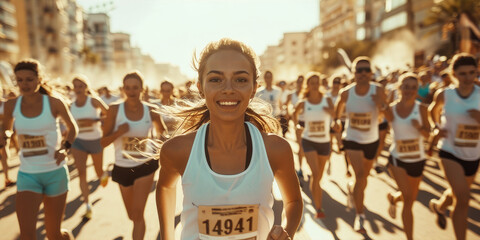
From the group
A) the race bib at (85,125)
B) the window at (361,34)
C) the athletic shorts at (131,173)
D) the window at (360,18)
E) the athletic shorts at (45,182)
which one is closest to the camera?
the athletic shorts at (45,182)

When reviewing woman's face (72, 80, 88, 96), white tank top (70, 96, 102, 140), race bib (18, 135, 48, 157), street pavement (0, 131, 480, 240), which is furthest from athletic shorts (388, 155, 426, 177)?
woman's face (72, 80, 88, 96)

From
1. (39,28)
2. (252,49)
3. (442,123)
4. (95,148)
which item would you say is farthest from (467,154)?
(39,28)

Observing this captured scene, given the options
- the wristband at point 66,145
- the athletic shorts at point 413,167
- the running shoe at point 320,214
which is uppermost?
the wristband at point 66,145

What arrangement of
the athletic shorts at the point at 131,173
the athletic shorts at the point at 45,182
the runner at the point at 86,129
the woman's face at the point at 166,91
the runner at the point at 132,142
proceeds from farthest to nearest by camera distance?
1. the woman's face at the point at 166,91
2. the runner at the point at 86,129
3. the athletic shorts at the point at 131,173
4. the runner at the point at 132,142
5. the athletic shorts at the point at 45,182

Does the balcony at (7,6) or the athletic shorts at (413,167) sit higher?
the balcony at (7,6)

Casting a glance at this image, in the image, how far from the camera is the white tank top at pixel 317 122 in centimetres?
601

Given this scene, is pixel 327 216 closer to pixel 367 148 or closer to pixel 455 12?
pixel 367 148

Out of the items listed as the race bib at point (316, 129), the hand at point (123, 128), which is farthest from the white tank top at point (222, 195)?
the race bib at point (316, 129)

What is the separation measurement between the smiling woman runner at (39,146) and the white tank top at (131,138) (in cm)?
55

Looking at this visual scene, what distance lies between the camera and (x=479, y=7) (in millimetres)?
28891

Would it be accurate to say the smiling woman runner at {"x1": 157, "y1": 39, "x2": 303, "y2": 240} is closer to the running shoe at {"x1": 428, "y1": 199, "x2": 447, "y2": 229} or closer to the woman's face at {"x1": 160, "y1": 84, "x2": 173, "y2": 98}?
the running shoe at {"x1": 428, "y1": 199, "x2": 447, "y2": 229}

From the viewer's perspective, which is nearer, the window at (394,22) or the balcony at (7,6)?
the window at (394,22)

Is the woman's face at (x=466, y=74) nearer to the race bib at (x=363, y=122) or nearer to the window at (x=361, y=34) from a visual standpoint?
the race bib at (x=363, y=122)

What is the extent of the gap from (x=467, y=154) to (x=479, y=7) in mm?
30815
